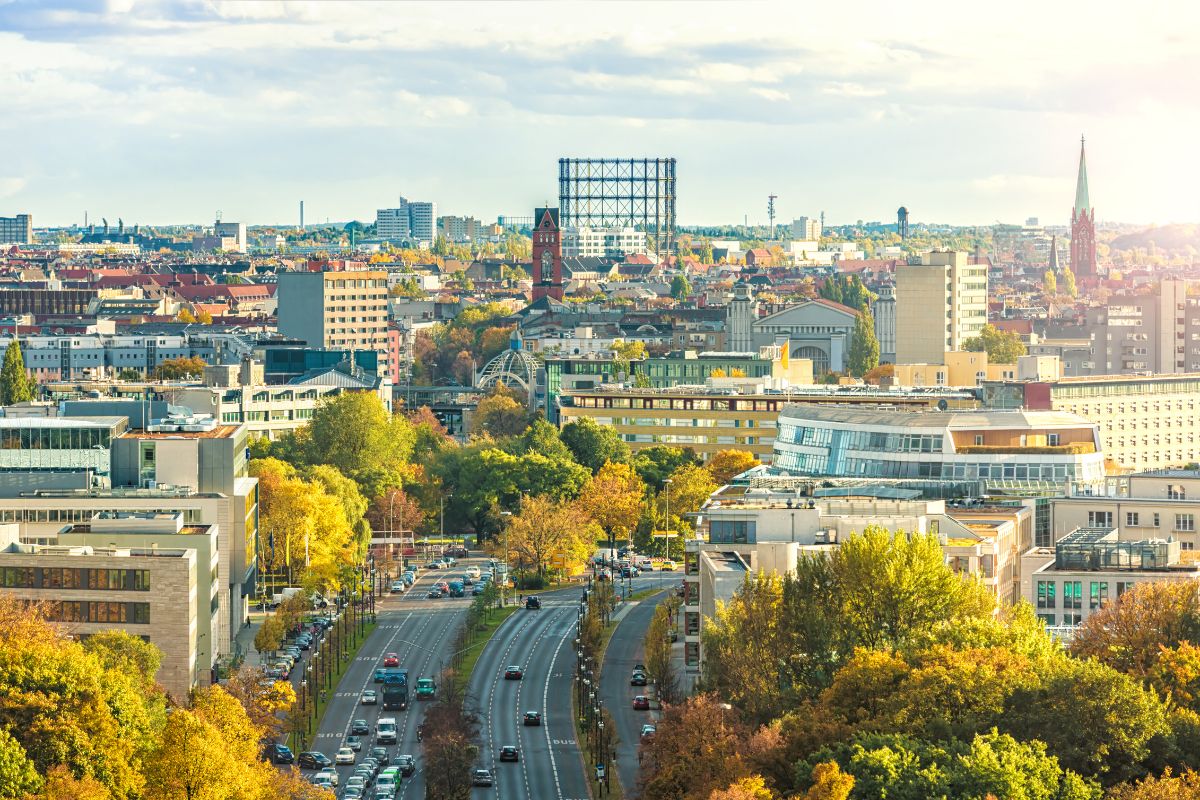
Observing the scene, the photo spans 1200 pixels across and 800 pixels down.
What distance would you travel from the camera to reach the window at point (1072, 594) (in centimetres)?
8388

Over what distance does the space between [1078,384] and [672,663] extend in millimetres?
72034

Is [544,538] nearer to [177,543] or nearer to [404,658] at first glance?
[404,658]

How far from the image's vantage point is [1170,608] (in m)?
74.7

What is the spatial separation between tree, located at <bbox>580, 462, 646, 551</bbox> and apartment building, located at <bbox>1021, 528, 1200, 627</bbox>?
1708 inches

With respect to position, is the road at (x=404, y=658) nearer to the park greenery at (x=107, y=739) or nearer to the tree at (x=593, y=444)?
the park greenery at (x=107, y=739)

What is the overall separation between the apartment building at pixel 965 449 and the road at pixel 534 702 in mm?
11134

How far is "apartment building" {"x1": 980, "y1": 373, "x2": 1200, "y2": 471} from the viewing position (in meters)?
157

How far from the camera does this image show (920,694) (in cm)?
6569

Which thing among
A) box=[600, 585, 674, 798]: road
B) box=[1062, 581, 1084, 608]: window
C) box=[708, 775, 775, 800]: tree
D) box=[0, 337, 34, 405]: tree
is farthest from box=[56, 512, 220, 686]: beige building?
box=[0, 337, 34, 405]: tree

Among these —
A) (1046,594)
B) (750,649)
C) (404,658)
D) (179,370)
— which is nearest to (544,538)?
(404,658)

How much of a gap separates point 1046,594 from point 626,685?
15754mm

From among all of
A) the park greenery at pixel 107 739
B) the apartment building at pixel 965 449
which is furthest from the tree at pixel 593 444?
the park greenery at pixel 107 739

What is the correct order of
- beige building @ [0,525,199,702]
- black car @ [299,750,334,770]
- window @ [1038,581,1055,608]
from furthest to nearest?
beige building @ [0,525,199,702] < window @ [1038,581,1055,608] < black car @ [299,750,334,770]

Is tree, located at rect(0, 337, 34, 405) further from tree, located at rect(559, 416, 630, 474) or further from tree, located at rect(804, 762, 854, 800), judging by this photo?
tree, located at rect(804, 762, 854, 800)
